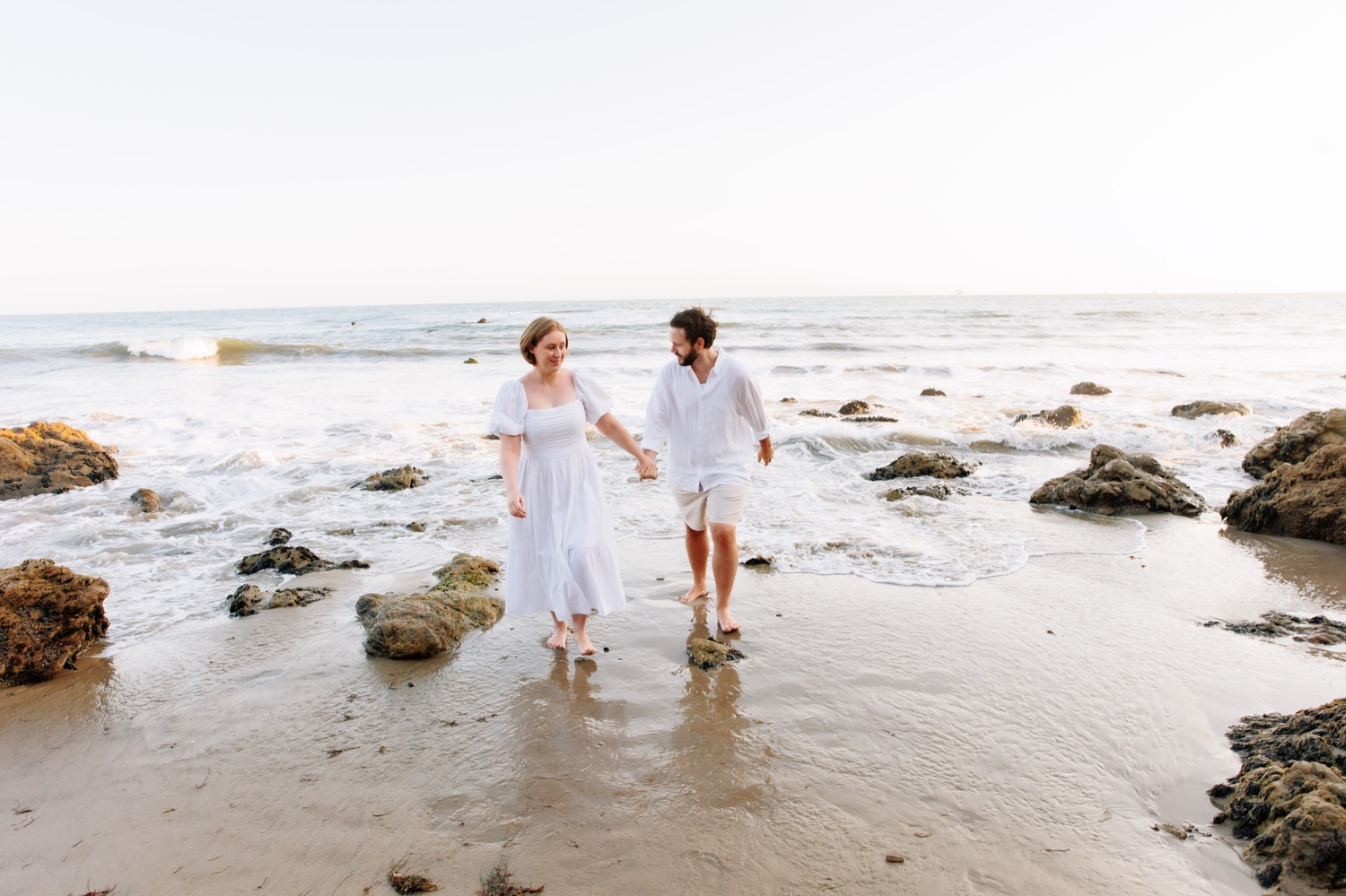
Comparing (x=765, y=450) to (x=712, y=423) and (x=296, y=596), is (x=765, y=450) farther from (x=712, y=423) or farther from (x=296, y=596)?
(x=296, y=596)

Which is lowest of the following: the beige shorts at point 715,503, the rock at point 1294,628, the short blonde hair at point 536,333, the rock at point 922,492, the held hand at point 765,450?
the rock at point 1294,628

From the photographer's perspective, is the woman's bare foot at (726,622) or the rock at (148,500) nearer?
the woman's bare foot at (726,622)

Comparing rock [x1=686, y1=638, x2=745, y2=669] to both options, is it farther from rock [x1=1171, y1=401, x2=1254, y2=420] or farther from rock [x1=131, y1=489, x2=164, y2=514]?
rock [x1=1171, y1=401, x2=1254, y2=420]

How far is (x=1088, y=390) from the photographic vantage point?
1537 cm

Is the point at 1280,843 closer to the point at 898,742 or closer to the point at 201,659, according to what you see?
the point at 898,742

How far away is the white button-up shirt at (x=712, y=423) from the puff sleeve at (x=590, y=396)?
0.32 m

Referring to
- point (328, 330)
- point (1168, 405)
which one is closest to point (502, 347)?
point (328, 330)

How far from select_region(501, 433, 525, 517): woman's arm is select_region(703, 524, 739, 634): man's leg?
1210 mm

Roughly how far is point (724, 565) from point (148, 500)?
6.21 metres

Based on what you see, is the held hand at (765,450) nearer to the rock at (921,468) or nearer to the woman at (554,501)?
the woman at (554,501)

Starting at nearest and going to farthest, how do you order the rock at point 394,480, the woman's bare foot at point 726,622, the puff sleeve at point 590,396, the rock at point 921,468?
the puff sleeve at point 590,396 → the woman's bare foot at point 726,622 → the rock at point 394,480 → the rock at point 921,468

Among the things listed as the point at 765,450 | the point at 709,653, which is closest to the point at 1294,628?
the point at 765,450

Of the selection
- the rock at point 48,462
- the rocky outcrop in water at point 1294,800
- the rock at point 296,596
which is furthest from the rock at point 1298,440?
the rock at point 48,462

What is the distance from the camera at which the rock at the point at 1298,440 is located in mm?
7871
